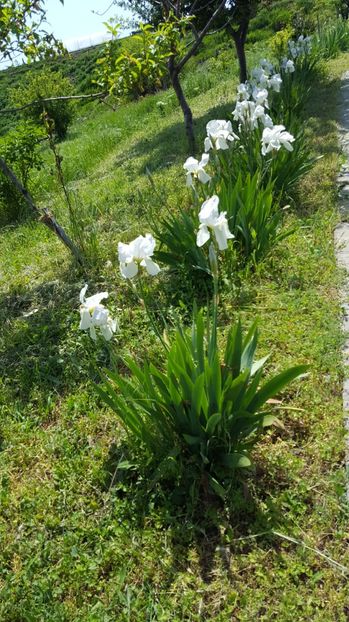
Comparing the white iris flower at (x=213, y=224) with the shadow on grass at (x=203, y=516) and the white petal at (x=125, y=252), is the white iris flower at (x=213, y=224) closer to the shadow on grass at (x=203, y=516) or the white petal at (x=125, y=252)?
the white petal at (x=125, y=252)

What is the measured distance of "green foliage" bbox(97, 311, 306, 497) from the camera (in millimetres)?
1809

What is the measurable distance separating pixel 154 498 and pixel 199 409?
1.40ft

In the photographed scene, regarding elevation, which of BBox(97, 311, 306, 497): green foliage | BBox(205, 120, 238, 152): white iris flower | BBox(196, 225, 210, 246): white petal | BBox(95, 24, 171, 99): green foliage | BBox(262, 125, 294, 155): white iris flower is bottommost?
BBox(97, 311, 306, 497): green foliage

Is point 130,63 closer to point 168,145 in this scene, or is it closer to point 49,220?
point 49,220

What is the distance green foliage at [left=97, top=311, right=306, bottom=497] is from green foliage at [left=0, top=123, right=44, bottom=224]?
4.29m

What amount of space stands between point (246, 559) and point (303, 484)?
1.18 feet

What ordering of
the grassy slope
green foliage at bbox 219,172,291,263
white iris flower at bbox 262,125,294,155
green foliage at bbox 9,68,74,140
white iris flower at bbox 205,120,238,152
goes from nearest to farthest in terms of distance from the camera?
the grassy slope
white iris flower at bbox 205,120,238,152
white iris flower at bbox 262,125,294,155
green foliage at bbox 219,172,291,263
green foliage at bbox 9,68,74,140

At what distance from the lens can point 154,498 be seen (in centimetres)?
192

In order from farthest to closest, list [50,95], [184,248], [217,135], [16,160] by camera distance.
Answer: [50,95] → [16,160] → [184,248] → [217,135]

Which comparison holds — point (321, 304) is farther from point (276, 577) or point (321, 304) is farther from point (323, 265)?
point (276, 577)

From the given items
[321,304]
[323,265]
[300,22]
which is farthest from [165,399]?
[300,22]

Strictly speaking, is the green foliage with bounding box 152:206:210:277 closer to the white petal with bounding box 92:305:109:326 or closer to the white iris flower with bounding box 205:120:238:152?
the white iris flower with bounding box 205:120:238:152

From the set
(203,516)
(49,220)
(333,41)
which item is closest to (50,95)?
(333,41)

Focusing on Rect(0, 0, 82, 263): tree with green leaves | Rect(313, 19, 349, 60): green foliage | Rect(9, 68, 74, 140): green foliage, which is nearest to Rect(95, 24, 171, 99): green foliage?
Rect(0, 0, 82, 263): tree with green leaves
